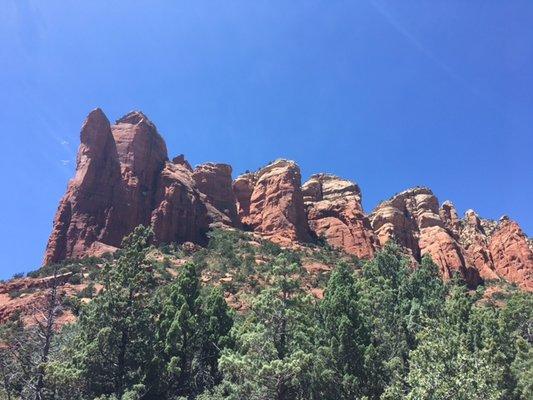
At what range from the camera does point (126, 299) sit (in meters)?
31.9

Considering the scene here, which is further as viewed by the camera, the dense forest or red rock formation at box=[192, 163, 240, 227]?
red rock formation at box=[192, 163, 240, 227]

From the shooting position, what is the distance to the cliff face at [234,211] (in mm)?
84812

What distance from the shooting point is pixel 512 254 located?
10925 cm

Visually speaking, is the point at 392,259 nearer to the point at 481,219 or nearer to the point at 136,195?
the point at 136,195

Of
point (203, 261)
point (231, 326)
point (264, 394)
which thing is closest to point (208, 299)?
point (231, 326)

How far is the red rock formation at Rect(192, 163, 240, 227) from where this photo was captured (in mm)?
100188

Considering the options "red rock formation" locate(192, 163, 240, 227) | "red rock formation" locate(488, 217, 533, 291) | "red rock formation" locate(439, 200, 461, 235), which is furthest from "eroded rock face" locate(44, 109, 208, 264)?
"red rock formation" locate(439, 200, 461, 235)

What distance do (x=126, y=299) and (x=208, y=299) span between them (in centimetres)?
602

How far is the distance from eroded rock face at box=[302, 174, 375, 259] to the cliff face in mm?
218

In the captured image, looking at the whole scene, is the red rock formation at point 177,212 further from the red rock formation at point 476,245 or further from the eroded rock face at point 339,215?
the red rock formation at point 476,245

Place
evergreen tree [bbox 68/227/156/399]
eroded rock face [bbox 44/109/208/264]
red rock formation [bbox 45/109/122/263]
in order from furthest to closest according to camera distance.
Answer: eroded rock face [bbox 44/109/208/264], red rock formation [bbox 45/109/122/263], evergreen tree [bbox 68/227/156/399]

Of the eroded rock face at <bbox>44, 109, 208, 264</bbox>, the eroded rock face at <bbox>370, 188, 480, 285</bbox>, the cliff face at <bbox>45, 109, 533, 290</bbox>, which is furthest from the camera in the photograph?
the eroded rock face at <bbox>370, 188, 480, 285</bbox>

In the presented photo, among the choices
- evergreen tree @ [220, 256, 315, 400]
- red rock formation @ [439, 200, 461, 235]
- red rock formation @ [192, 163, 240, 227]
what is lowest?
evergreen tree @ [220, 256, 315, 400]

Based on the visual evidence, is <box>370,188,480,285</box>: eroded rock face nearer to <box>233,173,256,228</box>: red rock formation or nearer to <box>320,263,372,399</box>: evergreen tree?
<box>233,173,256,228</box>: red rock formation
